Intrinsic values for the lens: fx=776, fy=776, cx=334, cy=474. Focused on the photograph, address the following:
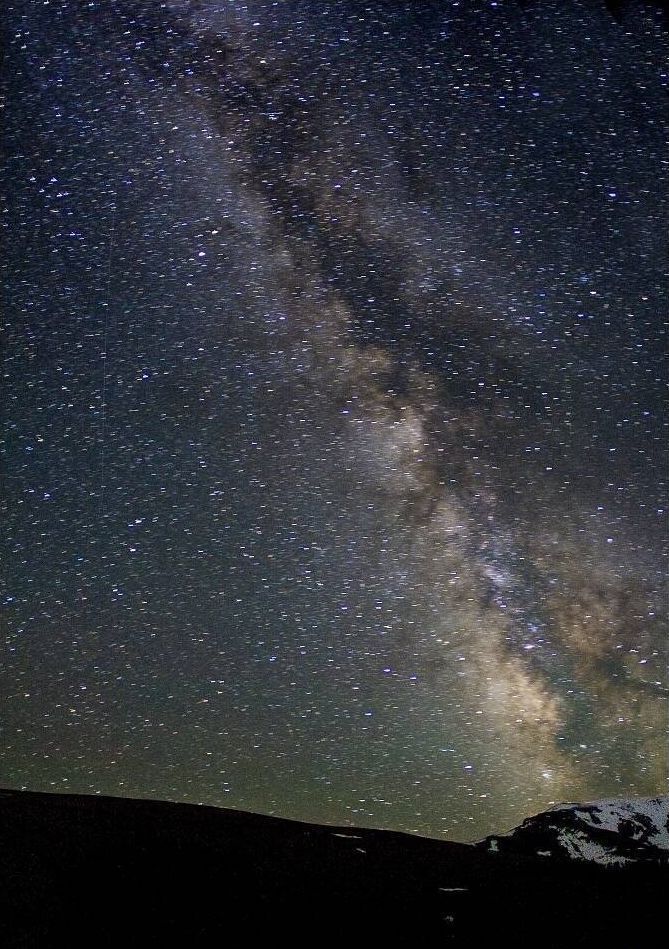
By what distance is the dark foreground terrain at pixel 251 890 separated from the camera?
24156 millimetres

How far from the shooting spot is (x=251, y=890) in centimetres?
2928

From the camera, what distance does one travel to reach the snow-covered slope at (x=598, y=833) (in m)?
66.9

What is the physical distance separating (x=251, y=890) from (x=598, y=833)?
60.6 metres

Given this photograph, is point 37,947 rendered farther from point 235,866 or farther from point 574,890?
point 574,890

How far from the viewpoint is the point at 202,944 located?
23.7 metres

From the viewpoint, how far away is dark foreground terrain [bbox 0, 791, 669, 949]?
2416 centimetres

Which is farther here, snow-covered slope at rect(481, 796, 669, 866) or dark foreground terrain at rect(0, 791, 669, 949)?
snow-covered slope at rect(481, 796, 669, 866)

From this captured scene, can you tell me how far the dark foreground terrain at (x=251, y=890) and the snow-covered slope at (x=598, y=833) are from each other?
25.8 metres

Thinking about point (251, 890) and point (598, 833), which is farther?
point (598, 833)

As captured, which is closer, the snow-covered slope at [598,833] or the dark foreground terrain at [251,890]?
the dark foreground terrain at [251,890]

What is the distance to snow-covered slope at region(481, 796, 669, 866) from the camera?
220 ft

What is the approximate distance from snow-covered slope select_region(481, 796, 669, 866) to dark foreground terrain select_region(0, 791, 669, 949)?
1016 inches

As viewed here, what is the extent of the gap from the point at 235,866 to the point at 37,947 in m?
13.4

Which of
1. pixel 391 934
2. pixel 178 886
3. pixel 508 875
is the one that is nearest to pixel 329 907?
pixel 391 934
